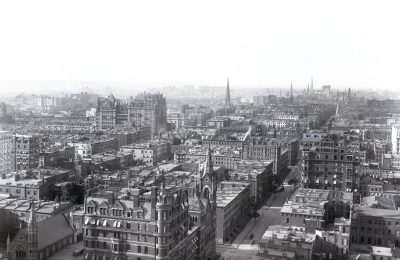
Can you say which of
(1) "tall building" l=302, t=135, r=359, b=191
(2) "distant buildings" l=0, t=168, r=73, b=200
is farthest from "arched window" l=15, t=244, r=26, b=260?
(1) "tall building" l=302, t=135, r=359, b=191

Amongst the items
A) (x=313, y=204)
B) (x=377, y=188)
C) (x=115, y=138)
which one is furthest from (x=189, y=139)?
(x=313, y=204)

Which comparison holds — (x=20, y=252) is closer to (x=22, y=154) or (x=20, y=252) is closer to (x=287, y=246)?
(x=287, y=246)

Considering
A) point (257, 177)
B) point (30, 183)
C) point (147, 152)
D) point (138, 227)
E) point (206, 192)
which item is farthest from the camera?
point (147, 152)

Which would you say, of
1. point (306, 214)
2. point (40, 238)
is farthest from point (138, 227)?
point (306, 214)

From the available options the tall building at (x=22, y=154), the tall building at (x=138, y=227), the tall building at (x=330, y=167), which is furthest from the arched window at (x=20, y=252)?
the tall building at (x=22, y=154)

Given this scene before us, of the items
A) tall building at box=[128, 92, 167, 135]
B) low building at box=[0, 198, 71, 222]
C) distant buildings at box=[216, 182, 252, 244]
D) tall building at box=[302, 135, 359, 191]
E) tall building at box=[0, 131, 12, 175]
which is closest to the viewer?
low building at box=[0, 198, 71, 222]

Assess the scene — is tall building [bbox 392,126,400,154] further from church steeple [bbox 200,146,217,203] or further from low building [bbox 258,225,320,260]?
church steeple [bbox 200,146,217,203]
